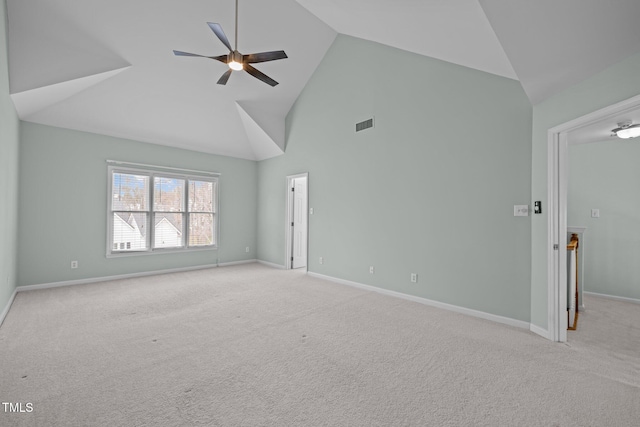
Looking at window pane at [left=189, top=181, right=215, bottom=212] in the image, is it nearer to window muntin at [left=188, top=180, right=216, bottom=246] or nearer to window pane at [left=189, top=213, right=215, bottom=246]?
window muntin at [left=188, top=180, right=216, bottom=246]

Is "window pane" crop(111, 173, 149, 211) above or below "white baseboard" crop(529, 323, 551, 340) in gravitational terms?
above

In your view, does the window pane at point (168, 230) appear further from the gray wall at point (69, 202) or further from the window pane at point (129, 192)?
the window pane at point (129, 192)

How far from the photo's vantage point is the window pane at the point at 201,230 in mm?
6215

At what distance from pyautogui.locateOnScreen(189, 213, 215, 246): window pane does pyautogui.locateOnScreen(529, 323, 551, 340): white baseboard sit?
606 cm

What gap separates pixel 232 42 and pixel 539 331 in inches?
226

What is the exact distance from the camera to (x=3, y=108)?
122 inches

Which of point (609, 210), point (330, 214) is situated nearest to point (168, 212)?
point (330, 214)

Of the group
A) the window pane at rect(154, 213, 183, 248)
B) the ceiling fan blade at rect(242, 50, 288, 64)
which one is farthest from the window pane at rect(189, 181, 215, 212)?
the ceiling fan blade at rect(242, 50, 288, 64)

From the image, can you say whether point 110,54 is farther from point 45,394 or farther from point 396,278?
point 396,278

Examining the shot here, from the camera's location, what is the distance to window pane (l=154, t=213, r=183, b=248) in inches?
225

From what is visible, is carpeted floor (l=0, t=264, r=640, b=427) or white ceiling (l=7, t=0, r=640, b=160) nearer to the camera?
carpeted floor (l=0, t=264, r=640, b=427)

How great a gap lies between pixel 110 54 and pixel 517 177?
570cm

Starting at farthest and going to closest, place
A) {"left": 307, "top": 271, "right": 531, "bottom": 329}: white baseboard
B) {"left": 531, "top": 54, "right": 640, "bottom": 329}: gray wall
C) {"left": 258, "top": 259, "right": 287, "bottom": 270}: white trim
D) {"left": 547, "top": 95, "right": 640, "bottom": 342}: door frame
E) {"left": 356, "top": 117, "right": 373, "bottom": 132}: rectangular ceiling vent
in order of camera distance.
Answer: {"left": 258, "top": 259, "right": 287, "bottom": 270}: white trim → {"left": 356, "top": 117, "right": 373, "bottom": 132}: rectangular ceiling vent → {"left": 307, "top": 271, "right": 531, "bottom": 329}: white baseboard → {"left": 547, "top": 95, "right": 640, "bottom": 342}: door frame → {"left": 531, "top": 54, "right": 640, "bottom": 329}: gray wall

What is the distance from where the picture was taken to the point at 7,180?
134 inches
